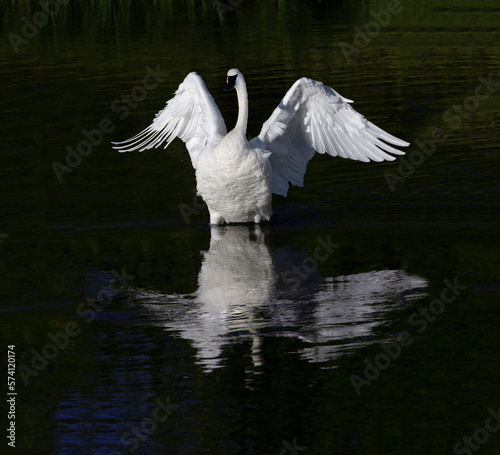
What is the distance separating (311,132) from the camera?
40.6ft

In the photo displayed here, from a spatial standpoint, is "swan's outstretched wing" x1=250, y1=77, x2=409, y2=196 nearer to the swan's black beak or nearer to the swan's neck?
the swan's neck

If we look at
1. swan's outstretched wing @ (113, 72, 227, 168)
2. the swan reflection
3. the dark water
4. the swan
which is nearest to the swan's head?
the swan

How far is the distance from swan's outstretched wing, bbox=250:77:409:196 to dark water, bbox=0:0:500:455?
0.52 meters

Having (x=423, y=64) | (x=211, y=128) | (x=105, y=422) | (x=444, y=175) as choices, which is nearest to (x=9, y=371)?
(x=105, y=422)

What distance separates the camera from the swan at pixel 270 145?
11.6 meters

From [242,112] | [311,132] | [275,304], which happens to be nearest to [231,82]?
[242,112]

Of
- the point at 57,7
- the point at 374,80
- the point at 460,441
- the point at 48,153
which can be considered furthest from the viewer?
the point at 57,7

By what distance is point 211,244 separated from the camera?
452 inches

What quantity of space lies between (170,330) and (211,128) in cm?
422

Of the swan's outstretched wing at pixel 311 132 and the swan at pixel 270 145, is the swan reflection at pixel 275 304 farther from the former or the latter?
the swan's outstretched wing at pixel 311 132

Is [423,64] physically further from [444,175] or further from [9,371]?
[9,371]

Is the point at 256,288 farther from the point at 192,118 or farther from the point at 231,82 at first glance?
the point at 192,118

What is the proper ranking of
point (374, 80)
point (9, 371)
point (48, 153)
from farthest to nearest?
1. point (374, 80)
2. point (48, 153)
3. point (9, 371)

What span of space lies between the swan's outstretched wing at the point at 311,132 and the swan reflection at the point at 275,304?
1.50 metres
